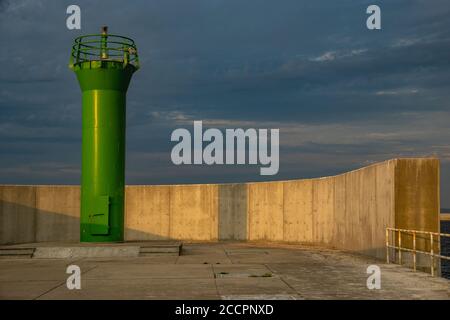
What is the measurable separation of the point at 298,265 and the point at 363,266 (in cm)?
171

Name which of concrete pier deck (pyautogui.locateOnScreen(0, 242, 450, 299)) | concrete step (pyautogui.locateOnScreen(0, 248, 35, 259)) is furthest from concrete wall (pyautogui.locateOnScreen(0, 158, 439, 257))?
concrete step (pyautogui.locateOnScreen(0, 248, 35, 259))

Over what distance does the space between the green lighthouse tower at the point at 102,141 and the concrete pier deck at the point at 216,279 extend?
8.22ft

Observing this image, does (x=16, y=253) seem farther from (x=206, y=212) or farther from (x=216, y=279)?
(x=206, y=212)

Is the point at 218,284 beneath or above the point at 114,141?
beneath

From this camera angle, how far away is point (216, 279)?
1365cm

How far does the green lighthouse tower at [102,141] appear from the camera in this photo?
21.8m

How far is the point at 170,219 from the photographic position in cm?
2992

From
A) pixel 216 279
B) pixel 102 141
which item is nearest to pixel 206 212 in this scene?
pixel 102 141

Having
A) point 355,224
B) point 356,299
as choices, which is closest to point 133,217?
point 355,224

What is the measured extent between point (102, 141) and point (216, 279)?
381 inches

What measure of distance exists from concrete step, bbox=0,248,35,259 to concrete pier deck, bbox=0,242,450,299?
53cm

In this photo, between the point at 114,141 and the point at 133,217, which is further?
the point at 133,217
